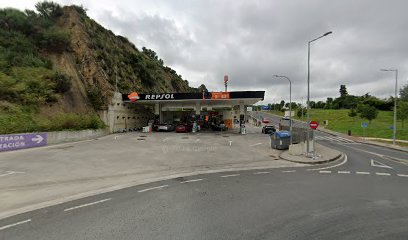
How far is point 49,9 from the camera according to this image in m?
40.0

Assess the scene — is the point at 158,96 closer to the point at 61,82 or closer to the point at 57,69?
the point at 61,82

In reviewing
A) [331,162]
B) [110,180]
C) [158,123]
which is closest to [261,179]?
[110,180]

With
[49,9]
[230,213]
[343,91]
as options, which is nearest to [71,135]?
[230,213]

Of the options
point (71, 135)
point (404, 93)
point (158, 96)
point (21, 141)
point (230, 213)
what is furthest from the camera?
point (404, 93)

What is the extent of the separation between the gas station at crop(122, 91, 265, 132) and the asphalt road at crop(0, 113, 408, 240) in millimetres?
22615

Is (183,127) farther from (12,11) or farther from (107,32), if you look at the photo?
(12,11)

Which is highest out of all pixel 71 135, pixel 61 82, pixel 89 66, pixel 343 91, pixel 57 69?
pixel 343 91

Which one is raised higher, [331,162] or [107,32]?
[107,32]

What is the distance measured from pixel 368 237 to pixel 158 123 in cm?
3560

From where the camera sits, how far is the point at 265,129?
37.2 metres

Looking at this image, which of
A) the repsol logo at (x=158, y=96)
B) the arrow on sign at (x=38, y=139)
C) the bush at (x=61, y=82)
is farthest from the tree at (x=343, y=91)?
the arrow on sign at (x=38, y=139)

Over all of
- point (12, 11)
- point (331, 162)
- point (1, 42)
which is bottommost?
point (331, 162)

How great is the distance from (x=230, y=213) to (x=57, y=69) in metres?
34.1

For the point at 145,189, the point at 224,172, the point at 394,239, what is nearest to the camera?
the point at 394,239
